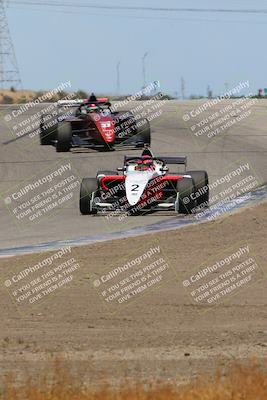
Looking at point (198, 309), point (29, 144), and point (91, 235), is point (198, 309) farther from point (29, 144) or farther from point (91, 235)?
point (29, 144)

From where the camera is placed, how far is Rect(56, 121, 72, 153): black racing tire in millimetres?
31688

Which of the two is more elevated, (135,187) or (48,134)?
(135,187)

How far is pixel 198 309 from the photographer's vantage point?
35.7 feet

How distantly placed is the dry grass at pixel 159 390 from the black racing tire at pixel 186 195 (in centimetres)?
1302

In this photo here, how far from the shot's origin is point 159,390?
20.6 ft

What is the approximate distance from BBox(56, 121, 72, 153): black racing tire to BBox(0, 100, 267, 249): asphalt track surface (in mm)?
307

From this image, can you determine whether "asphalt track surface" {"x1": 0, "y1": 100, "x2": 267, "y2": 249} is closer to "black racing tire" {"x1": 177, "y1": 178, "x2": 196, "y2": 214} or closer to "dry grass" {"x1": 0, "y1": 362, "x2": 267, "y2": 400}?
"black racing tire" {"x1": 177, "y1": 178, "x2": 196, "y2": 214}

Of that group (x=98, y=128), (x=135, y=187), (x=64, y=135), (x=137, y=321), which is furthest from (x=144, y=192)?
(x=64, y=135)

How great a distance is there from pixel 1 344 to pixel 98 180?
11.7 metres

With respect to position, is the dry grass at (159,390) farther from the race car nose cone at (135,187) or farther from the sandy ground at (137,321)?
the race car nose cone at (135,187)

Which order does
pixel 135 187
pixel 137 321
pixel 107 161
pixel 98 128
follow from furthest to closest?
pixel 98 128 < pixel 107 161 < pixel 135 187 < pixel 137 321

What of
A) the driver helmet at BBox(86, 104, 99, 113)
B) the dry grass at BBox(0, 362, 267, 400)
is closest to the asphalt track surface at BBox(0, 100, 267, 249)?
the driver helmet at BBox(86, 104, 99, 113)

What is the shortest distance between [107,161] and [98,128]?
46.3 inches

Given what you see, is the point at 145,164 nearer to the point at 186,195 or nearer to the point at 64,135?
the point at 186,195
